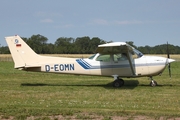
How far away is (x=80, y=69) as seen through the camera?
1526cm

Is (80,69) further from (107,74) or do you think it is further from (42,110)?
(42,110)

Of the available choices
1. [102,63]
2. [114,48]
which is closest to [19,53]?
[102,63]

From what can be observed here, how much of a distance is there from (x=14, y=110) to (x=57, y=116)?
1266 millimetres

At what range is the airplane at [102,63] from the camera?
14875 millimetres

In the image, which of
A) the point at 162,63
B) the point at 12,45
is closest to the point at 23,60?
the point at 12,45

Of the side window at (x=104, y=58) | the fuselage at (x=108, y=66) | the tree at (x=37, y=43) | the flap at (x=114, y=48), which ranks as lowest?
the fuselage at (x=108, y=66)

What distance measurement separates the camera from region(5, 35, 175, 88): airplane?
14875 mm

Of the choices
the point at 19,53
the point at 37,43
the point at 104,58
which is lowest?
the point at 104,58

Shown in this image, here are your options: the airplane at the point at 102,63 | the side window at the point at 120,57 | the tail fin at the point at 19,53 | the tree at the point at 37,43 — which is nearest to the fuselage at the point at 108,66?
the airplane at the point at 102,63

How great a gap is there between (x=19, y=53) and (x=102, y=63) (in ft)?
15.1

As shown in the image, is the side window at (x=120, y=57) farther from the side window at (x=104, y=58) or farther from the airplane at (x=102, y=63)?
the side window at (x=104, y=58)

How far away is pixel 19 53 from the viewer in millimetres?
15203

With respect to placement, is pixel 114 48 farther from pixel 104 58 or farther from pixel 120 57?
pixel 104 58

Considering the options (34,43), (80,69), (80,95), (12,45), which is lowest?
(80,95)
